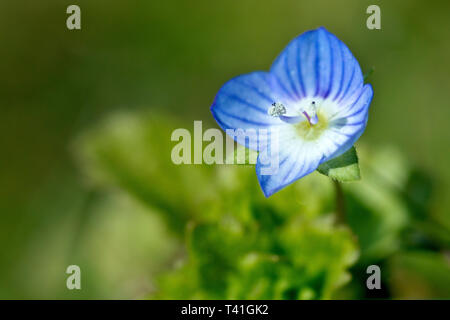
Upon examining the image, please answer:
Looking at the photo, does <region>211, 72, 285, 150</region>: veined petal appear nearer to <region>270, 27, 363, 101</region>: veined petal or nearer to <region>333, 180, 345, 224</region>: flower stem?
<region>270, 27, 363, 101</region>: veined petal

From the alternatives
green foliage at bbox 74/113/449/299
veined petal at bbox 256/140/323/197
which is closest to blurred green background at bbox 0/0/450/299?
green foliage at bbox 74/113/449/299

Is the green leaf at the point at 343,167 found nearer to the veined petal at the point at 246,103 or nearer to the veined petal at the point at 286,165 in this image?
the veined petal at the point at 286,165

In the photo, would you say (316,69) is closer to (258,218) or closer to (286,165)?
(286,165)

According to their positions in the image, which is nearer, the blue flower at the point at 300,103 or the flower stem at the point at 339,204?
the blue flower at the point at 300,103

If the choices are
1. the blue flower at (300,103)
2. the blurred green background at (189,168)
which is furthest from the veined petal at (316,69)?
the blurred green background at (189,168)

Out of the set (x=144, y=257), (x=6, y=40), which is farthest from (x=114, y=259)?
(x=6, y=40)

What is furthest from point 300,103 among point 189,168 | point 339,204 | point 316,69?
point 189,168
